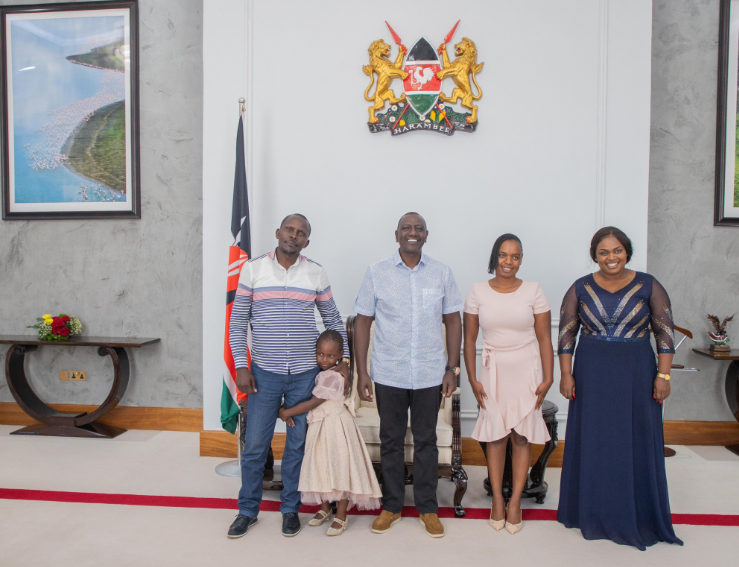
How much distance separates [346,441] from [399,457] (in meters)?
0.30

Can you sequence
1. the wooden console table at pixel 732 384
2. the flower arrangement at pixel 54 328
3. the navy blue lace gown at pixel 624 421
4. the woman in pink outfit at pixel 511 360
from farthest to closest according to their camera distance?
the flower arrangement at pixel 54 328 → the wooden console table at pixel 732 384 → the woman in pink outfit at pixel 511 360 → the navy blue lace gown at pixel 624 421

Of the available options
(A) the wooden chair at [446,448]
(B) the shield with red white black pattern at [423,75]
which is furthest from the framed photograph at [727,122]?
(A) the wooden chair at [446,448]

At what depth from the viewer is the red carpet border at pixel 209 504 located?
304 centimetres

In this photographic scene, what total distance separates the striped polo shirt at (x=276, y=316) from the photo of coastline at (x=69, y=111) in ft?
8.37

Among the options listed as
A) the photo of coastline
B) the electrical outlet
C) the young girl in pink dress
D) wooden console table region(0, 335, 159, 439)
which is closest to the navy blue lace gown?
the young girl in pink dress

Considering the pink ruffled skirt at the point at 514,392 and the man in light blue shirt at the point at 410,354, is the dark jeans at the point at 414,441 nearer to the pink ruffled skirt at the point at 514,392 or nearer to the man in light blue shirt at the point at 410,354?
the man in light blue shirt at the point at 410,354

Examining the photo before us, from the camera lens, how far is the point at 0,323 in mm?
4891

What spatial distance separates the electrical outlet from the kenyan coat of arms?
11.1ft

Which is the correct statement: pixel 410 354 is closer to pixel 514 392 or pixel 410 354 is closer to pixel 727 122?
pixel 514 392

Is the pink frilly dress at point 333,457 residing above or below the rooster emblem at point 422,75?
below

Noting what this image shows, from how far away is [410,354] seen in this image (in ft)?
8.98

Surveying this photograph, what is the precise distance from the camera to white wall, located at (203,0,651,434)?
3938mm

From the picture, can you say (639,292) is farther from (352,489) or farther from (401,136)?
(401,136)

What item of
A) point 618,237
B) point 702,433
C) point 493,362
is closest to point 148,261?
point 493,362
